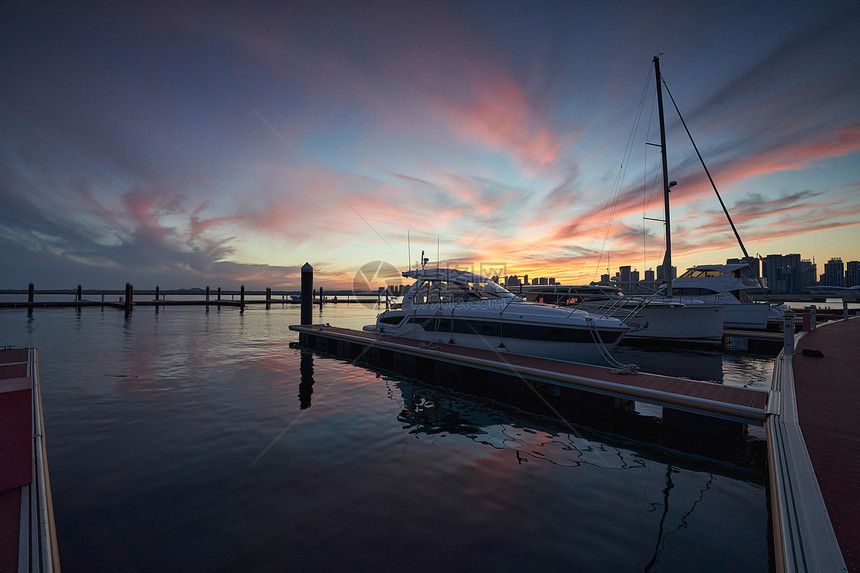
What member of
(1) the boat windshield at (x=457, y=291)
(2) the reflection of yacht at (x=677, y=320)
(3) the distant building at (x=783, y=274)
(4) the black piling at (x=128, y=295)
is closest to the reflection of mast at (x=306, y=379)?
(1) the boat windshield at (x=457, y=291)

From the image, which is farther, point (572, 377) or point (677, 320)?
point (677, 320)

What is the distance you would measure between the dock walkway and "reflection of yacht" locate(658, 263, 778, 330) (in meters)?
11.6

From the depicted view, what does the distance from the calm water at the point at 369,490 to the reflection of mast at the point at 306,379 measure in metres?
0.22

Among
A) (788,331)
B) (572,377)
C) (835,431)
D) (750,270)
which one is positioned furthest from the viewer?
(750,270)

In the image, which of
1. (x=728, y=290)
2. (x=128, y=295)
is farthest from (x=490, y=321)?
(x=128, y=295)

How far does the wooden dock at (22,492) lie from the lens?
106 inches

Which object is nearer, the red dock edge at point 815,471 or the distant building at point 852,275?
the red dock edge at point 815,471

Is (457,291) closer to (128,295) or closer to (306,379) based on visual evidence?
(306,379)

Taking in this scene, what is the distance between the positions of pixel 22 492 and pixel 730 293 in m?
28.4

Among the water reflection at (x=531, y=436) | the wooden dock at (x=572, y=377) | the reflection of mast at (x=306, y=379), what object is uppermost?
the wooden dock at (x=572, y=377)

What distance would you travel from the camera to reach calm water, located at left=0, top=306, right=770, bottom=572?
12.9 ft

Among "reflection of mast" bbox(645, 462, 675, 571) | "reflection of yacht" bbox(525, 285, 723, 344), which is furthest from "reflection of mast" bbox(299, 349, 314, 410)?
"reflection of yacht" bbox(525, 285, 723, 344)

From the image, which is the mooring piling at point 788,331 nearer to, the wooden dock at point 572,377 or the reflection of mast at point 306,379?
the wooden dock at point 572,377

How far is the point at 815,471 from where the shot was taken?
13.8 feet
